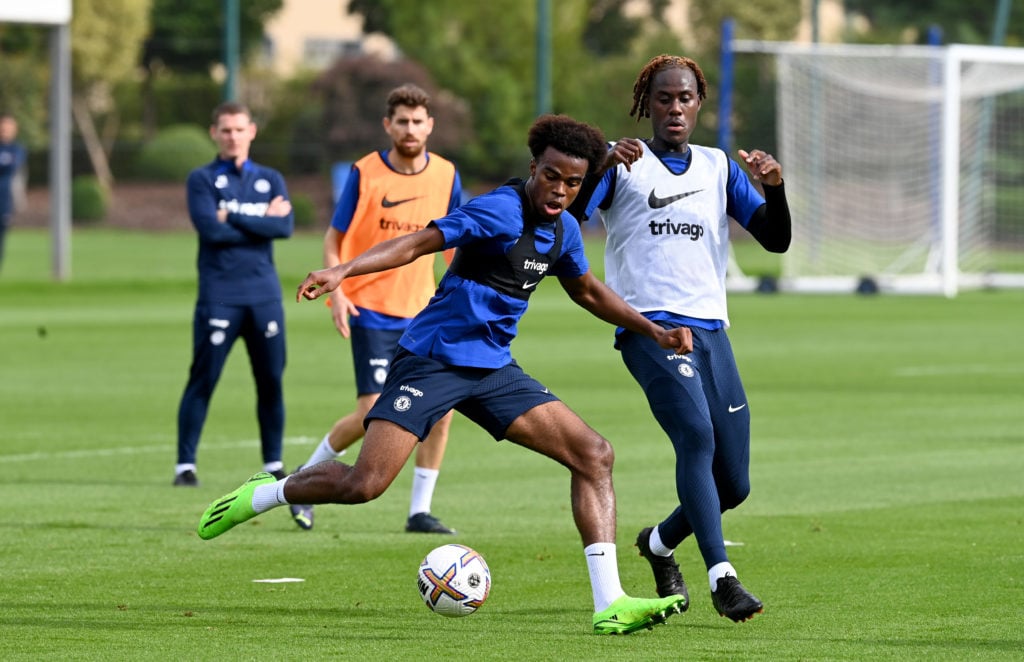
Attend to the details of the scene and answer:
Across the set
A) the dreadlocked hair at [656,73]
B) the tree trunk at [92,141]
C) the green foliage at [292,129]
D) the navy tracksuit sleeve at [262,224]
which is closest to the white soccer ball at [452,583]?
the dreadlocked hair at [656,73]

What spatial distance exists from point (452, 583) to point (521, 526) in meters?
2.98

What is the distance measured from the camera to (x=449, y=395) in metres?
8.01

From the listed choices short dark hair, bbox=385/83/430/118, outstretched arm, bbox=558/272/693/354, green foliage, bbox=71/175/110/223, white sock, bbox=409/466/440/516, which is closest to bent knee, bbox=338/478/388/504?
outstretched arm, bbox=558/272/693/354

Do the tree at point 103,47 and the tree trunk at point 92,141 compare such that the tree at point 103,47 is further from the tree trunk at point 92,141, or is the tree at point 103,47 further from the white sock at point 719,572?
the white sock at point 719,572

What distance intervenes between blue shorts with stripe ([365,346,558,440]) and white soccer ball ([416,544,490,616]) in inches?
21.0

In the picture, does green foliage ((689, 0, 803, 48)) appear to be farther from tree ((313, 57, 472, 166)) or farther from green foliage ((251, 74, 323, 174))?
green foliage ((251, 74, 323, 174))

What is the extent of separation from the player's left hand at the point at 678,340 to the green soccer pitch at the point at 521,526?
111 cm

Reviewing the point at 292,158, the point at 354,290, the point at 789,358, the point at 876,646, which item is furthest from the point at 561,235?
the point at 292,158

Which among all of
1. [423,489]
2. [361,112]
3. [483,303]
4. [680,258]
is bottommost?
[423,489]

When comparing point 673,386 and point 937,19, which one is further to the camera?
point 937,19

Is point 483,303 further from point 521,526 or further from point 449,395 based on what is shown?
point 521,526

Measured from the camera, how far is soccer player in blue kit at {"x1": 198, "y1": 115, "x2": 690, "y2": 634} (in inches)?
311

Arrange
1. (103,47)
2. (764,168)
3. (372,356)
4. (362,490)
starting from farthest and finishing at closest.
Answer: (103,47), (372,356), (764,168), (362,490)

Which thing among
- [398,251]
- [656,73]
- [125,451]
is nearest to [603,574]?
[398,251]
